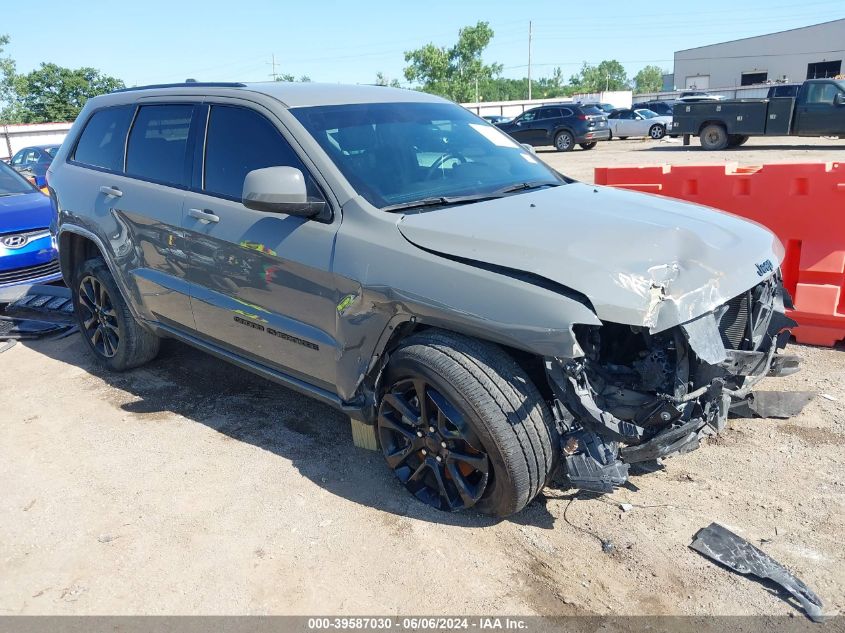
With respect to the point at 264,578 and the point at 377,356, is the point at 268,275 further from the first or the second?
the point at 264,578

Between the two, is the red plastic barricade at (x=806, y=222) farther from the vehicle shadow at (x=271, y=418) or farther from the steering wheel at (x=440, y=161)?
the vehicle shadow at (x=271, y=418)

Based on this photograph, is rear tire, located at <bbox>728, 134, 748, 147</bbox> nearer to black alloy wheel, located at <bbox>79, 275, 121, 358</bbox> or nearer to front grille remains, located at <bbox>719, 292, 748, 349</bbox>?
front grille remains, located at <bbox>719, 292, 748, 349</bbox>

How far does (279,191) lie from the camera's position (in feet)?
10.4

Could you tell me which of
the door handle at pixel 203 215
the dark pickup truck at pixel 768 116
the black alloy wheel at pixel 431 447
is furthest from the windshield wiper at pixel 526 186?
the dark pickup truck at pixel 768 116

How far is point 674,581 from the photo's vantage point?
9.03ft

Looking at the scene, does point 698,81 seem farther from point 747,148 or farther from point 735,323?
point 735,323

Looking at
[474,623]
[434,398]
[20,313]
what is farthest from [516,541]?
[20,313]

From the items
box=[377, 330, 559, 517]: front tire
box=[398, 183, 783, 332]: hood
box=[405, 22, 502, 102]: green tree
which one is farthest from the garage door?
box=[377, 330, 559, 517]: front tire

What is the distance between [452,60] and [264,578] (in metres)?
79.0

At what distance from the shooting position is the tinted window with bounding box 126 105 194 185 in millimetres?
4160

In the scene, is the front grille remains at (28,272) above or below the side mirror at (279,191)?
below

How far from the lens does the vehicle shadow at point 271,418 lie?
339 centimetres

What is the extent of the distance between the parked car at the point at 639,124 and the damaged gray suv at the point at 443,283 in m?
26.9

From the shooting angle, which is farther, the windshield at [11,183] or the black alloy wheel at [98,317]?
the windshield at [11,183]
